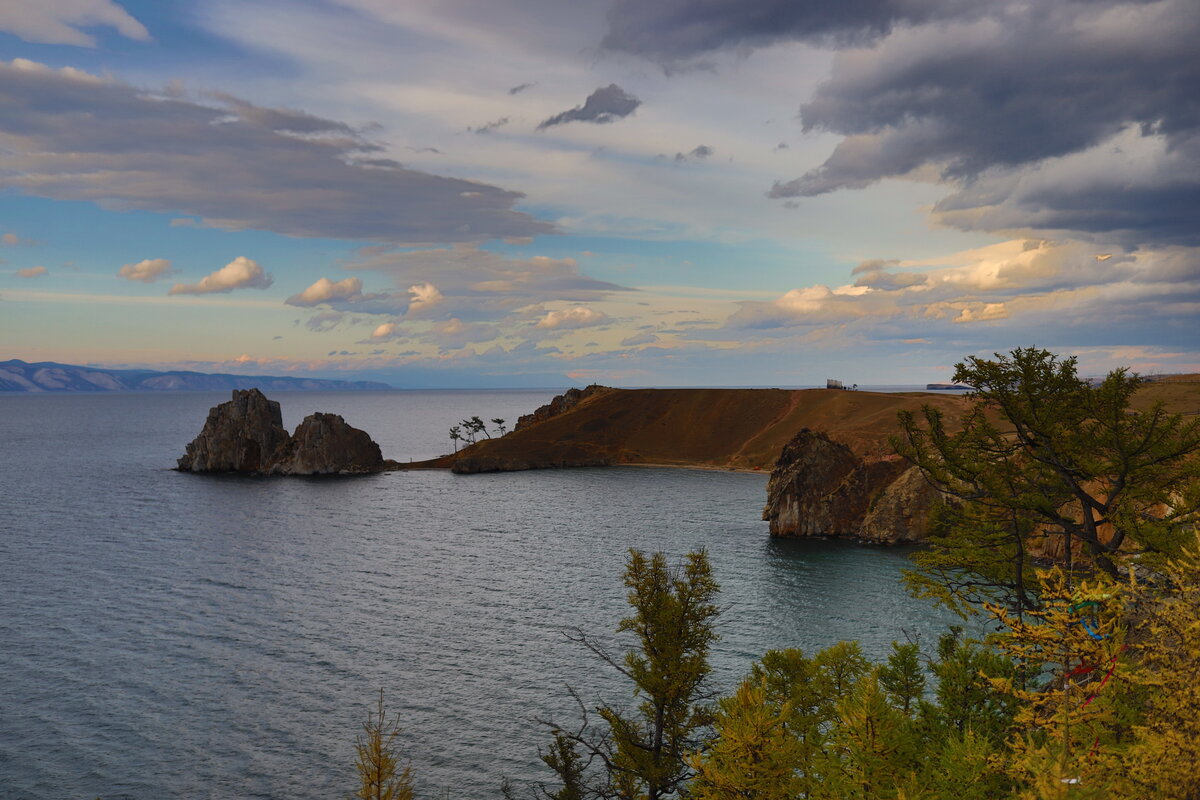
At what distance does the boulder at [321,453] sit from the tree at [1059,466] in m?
162

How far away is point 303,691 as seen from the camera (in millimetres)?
48938

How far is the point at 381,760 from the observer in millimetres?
23578

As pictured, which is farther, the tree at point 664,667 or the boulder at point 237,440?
the boulder at point 237,440

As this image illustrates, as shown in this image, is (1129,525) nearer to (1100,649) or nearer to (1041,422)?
(1041,422)

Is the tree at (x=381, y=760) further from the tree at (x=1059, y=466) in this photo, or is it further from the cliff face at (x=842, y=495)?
the cliff face at (x=842, y=495)

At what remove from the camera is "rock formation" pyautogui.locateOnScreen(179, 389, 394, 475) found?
17350cm

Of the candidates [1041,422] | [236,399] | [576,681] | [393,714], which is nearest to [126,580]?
[393,714]

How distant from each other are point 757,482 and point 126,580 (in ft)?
378

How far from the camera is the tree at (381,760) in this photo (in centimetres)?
2394

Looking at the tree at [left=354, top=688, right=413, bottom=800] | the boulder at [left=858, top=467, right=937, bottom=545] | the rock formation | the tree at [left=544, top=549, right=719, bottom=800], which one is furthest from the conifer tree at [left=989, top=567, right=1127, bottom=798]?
the rock formation

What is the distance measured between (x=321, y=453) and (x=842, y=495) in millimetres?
122766

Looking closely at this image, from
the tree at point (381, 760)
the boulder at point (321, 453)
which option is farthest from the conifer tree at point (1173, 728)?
the boulder at point (321, 453)

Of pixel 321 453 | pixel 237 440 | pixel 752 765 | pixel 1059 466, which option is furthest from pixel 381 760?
pixel 237 440

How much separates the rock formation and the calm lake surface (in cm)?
4574
